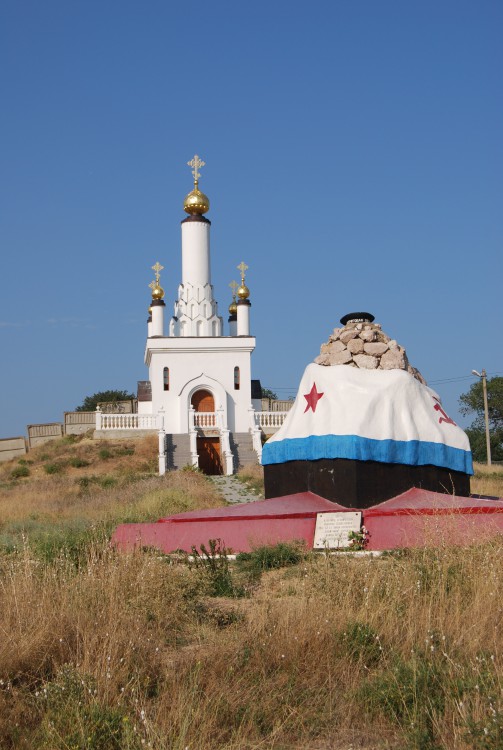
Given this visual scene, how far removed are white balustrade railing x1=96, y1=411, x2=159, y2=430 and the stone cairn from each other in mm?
25687

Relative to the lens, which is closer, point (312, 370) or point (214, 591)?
point (214, 591)

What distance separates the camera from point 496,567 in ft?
23.3

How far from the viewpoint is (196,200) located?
140 ft

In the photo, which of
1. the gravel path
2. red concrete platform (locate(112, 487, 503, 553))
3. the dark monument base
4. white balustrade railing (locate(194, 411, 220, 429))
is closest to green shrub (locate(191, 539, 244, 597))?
red concrete platform (locate(112, 487, 503, 553))

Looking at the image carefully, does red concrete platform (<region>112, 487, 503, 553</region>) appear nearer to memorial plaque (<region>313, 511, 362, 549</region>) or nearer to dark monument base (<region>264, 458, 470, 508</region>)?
memorial plaque (<region>313, 511, 362, 549</region>)

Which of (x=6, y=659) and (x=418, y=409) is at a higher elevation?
(x=418, y=409)

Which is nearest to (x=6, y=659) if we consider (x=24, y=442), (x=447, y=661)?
(x=447, y=661)

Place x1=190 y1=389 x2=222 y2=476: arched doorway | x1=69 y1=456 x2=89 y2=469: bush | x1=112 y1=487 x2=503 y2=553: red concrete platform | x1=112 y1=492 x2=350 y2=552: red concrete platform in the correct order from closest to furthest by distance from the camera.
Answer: x1=112 y1=487 x2=503 y2=553: red concrete platform
x1=112 y1=492 x2=350 y2=552: red concrete platform
x1=69 y1=456 x2=89 y2=469: bush
x1=190 y1=389 x2=222 y2=476: arched doorway

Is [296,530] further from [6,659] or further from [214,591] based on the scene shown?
[6,659]

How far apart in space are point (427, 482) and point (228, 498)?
11.6 metres

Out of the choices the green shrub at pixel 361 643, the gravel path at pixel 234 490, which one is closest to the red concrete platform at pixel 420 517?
the green shrub at pixel 361 643

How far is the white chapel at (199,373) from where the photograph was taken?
1451 inches

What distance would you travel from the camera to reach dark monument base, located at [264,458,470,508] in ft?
39.1

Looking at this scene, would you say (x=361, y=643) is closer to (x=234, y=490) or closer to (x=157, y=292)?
A: (x=234, y=490)
